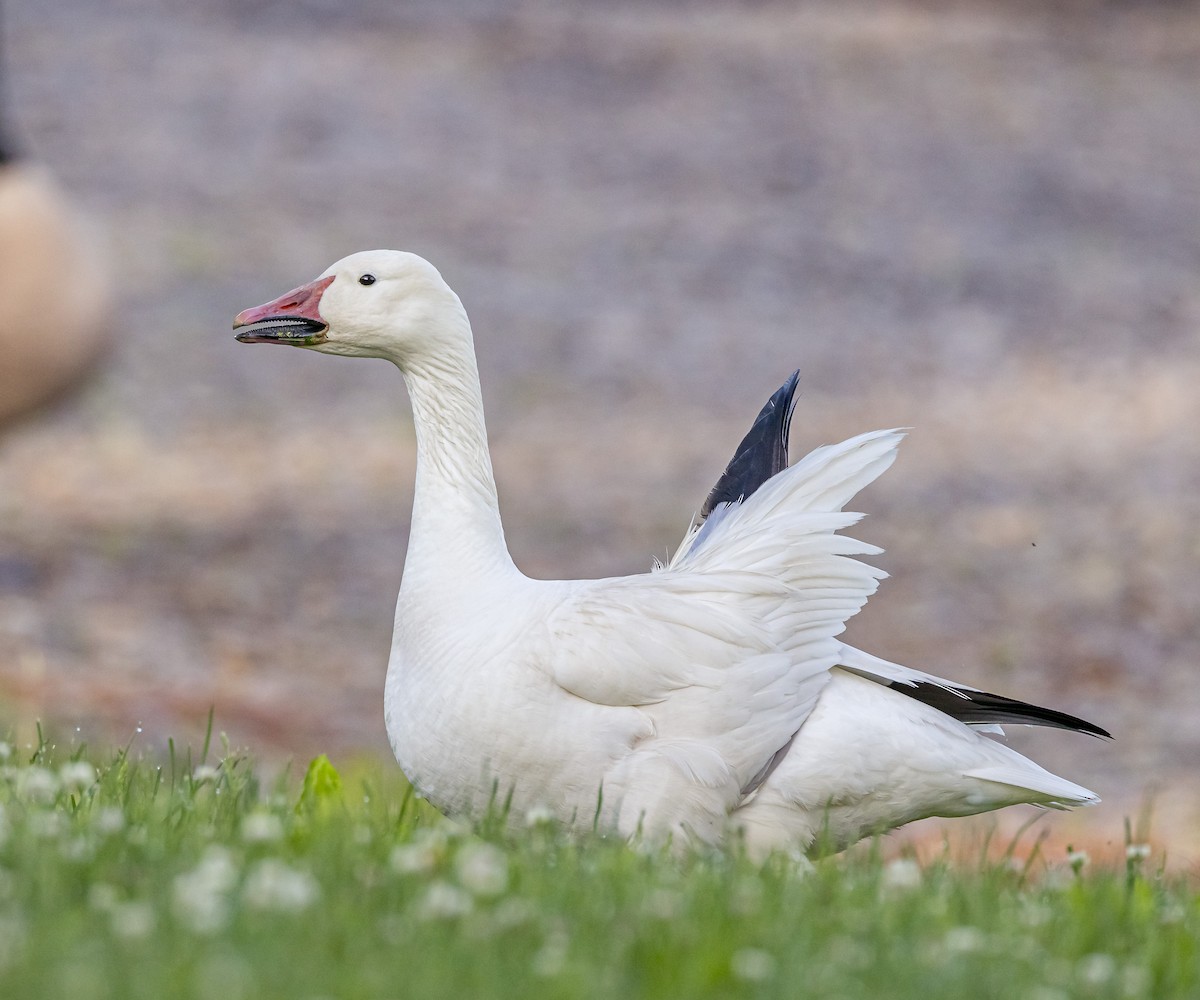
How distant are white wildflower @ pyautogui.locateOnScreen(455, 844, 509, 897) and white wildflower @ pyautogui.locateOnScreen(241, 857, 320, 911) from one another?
0.79 feet

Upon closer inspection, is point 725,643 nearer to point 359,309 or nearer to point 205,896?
point 359,309

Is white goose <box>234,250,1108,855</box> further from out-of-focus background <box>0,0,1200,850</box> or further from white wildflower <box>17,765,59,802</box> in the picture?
out-of-focus background <box>0,0,1200,850</box>

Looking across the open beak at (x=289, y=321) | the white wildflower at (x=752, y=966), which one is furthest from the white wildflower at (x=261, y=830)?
the open beak at (x=289, y=321)

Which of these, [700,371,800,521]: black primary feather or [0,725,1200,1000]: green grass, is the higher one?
[700,371,800,521]: black primary feather

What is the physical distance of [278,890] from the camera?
2484mm

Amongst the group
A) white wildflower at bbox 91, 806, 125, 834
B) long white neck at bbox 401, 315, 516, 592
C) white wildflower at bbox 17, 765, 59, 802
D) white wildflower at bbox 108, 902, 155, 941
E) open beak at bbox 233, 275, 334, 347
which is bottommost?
white wildflower at bbox 17, 765, 59, 802

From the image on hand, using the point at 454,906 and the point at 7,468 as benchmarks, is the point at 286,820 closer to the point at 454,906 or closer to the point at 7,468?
the point at 454,906

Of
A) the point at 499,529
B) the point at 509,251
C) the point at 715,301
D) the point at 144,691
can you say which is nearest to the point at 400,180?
the point at 509,251

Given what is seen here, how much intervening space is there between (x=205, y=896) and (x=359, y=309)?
2.09 meters

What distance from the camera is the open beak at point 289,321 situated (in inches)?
168

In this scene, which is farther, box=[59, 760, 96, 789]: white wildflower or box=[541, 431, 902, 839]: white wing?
Answer: box=[541, 431, 902, 839]: white wing

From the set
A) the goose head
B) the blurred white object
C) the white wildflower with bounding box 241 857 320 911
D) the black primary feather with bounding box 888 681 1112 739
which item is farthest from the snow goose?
the white wildflower with bounding box 241 857 320 911

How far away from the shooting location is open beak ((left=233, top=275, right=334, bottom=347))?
4258 mm

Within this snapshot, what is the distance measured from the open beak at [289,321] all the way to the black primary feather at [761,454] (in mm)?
1236
